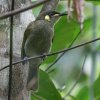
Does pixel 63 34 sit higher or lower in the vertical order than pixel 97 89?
higher

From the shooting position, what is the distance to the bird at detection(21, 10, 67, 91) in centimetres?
189

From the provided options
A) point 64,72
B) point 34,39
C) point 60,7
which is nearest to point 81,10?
point 34,39

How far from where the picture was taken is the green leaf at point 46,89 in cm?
198

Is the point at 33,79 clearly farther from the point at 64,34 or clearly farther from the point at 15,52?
the point at 64,34

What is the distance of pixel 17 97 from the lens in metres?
1.76

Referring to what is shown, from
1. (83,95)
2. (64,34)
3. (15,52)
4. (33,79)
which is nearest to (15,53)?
(15,52)

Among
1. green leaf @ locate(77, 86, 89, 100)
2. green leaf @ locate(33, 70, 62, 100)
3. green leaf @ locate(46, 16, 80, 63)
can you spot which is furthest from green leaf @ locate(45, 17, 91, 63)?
green leaf @ locate(77, 86, 89, 100)

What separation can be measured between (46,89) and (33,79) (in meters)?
0.10

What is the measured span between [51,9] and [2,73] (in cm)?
62

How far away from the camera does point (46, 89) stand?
2025mm

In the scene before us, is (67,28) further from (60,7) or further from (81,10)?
(81,10)

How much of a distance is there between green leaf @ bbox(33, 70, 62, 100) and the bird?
4 centimetres

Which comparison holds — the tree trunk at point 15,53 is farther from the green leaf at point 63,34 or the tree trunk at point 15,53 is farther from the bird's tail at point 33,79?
the green leaf at point 63,34

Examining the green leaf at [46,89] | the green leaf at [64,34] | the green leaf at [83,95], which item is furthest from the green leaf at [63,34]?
the green leaf at [83,95]
